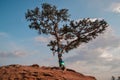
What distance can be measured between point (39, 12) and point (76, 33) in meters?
6.20

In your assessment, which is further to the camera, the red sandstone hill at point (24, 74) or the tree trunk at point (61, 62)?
the tree trunk at point (61, 62)

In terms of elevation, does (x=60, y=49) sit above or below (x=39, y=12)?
below

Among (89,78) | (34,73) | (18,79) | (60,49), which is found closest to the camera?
(18,79)

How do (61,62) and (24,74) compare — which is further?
(61,62)

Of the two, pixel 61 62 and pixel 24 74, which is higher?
pixel 61 62

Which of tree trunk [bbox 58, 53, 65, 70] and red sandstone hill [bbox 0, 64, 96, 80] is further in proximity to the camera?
tree trunk [bbox 58, 53, 65, 70]

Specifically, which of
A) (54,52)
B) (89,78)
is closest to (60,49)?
(54,52)

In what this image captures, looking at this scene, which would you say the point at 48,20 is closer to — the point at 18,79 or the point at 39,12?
the point at 39,12

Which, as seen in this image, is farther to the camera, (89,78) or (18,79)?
(89,78)

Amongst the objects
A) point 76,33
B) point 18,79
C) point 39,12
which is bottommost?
point 18,79

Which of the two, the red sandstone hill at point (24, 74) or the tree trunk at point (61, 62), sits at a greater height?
the tree trunk at point (61, 62)

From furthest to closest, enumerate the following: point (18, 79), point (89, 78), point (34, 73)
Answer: point (89, 78), point (34, 73), point (18, 79)

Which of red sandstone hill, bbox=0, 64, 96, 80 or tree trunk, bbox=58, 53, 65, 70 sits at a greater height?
tree trunk, bbox=58, 53, 65, 70

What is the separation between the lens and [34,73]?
2852 cm
